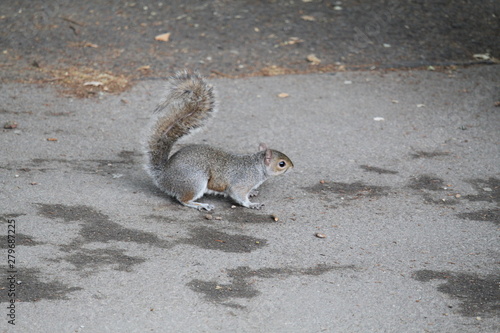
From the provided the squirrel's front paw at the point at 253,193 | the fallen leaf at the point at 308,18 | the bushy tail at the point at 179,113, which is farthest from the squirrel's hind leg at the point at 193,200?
the fallen leaf at the point at 308,18

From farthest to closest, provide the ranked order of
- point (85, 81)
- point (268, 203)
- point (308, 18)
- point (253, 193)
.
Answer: point (308, 18) < point (85, 81) < point (253, 193) < point (268, 203)

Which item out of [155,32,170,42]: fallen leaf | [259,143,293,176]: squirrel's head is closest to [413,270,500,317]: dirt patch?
[259,143,293,176]: squirrel's head

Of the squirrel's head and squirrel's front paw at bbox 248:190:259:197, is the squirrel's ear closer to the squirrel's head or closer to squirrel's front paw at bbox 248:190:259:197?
the squirrel's head

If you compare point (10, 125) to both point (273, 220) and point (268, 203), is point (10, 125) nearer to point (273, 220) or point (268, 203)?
point (268, 203)

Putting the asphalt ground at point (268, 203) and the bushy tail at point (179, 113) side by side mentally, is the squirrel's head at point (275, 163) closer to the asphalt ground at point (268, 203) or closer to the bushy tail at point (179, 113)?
the asphalt ground at point (268, 203)

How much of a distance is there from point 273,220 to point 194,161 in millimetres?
650

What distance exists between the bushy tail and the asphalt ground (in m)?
0.35

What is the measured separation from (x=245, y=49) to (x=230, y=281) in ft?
14.3

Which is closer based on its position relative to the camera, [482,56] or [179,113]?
[179,113]

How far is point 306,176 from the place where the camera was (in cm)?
489

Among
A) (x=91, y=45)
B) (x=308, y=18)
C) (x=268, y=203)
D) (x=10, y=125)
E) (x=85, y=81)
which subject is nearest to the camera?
(x=268, y=203)

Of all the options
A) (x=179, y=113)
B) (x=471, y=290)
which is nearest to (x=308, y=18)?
(x=179, y=113)

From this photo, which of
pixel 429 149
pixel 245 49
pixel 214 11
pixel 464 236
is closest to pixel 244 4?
pixel 214 11

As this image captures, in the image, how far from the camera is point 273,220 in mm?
4227
